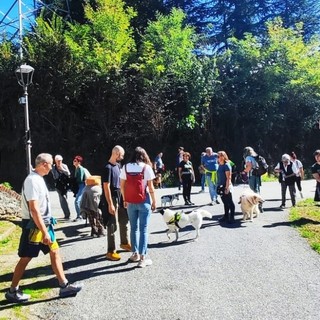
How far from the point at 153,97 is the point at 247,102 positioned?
20.6 feet

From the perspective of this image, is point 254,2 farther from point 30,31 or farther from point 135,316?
point 135,316

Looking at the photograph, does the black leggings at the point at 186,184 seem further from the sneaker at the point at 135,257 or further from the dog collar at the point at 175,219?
the sneaker at the point at 135,257

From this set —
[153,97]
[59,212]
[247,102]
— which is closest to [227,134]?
[247,102]

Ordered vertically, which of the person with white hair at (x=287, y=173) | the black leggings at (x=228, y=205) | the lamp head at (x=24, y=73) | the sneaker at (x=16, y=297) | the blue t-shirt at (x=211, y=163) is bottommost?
the sneaker at (x=16, y=297)

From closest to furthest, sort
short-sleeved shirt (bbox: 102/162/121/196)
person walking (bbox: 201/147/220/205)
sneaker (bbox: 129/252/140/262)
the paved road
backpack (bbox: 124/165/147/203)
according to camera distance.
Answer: the paved road < backpack (bbox: 124/165/147/203) < sneaker (bbox: 129/252/140/262) < short-sleeved shirt (bbox: 102/162/121/196) < person walking (bbox: 201/147/220/205)

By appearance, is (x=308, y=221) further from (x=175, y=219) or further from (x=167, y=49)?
(x=167, y=49)

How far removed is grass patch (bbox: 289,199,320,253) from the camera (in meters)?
7.98

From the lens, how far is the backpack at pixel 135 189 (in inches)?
247

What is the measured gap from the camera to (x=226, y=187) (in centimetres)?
969

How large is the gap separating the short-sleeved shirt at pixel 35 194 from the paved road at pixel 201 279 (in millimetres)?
1080

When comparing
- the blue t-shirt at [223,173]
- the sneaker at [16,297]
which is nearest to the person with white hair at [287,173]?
the blue t-shirt at [223,173]

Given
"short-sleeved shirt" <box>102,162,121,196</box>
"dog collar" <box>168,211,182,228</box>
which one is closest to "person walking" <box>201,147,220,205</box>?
"dog collar" <box>168,211,182,228</box>

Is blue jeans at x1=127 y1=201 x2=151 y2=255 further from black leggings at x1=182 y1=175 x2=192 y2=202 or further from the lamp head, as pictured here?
the lamp head

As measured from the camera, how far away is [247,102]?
84.8 feet
